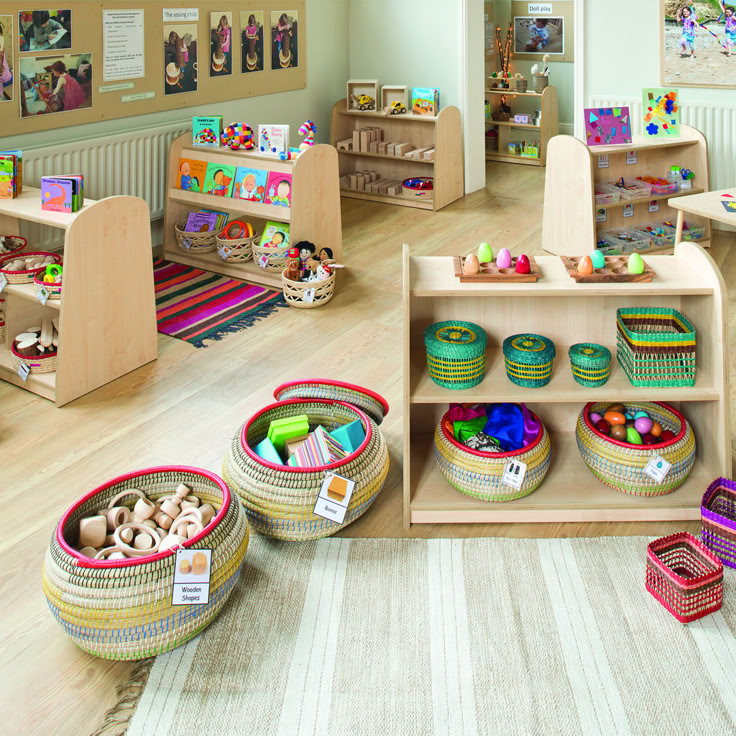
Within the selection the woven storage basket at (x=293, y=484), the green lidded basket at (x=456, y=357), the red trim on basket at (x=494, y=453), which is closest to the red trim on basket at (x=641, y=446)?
the red trim on basket at (x=494, y=453)

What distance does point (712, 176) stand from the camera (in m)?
6.26

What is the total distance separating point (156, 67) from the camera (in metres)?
5.56

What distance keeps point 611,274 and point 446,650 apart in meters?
1.28

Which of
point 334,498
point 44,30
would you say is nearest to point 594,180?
point 44,30

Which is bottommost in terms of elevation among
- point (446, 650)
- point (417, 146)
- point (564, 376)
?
point (446, 650)

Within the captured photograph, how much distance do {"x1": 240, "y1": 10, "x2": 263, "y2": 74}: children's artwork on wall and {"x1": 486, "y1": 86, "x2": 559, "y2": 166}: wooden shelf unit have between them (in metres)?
3.36

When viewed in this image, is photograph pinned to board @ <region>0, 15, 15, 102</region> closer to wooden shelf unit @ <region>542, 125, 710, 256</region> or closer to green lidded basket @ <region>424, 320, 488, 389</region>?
green lidded basket @ <region>424, 320, 488, 389</region>

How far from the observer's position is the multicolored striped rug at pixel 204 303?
466 cm

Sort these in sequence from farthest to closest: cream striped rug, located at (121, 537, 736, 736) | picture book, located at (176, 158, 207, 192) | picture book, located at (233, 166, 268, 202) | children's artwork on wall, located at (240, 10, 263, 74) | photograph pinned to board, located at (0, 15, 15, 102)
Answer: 1. children's artwork on wall, located at (240, 10, 263, 74)
2. picture book, located at (176, 158, 207, 192)
3. picture book, located at (233, 166, 268, 202)
4. photograph pinned to board, located at (0, 15, 15, 102)
5. cream striped rug, located at (121, 537, 736, 736)

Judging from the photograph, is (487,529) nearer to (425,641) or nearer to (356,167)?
(425,641)

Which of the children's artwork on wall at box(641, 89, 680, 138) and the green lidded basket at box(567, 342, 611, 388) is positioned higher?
the children's artwork on wall at box(641, 89, 680, 138)

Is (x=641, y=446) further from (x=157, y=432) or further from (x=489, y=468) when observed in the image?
(x=157, y=432)

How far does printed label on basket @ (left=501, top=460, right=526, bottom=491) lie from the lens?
9.36 ft

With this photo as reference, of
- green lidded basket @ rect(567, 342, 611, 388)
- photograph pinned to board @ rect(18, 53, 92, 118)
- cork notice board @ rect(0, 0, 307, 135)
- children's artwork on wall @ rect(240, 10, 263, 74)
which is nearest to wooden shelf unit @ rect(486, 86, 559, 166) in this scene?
cork notice board @ rect(0, 0, 307, 135)
